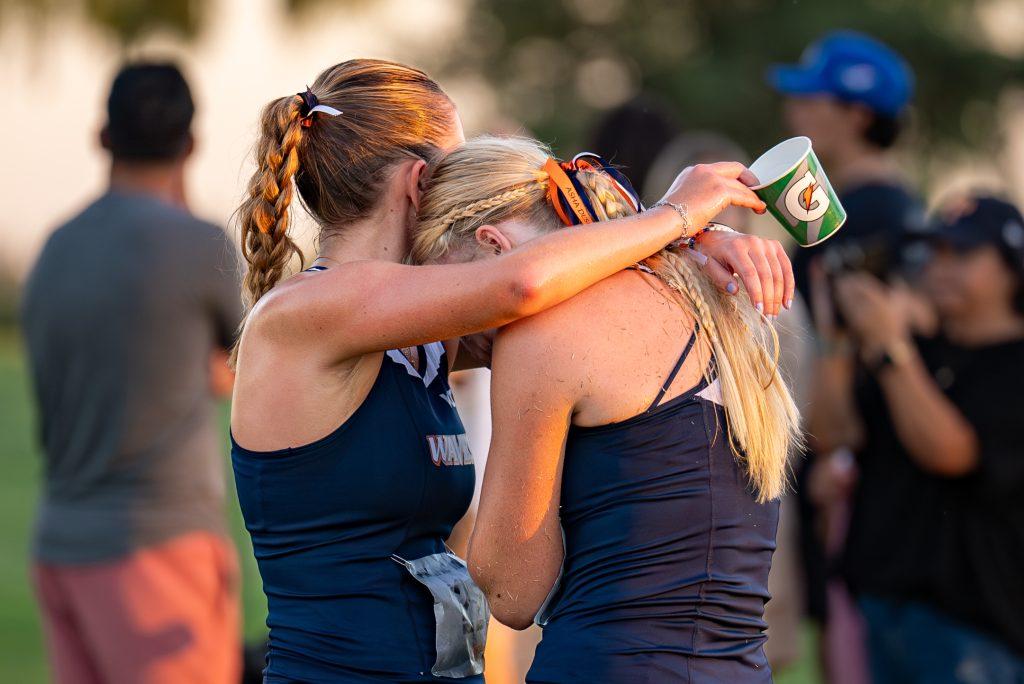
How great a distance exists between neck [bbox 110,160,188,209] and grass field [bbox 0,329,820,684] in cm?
297

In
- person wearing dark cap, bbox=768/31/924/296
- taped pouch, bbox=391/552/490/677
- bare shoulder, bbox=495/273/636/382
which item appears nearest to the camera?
bare shoulder, bbox=495/273/636/382

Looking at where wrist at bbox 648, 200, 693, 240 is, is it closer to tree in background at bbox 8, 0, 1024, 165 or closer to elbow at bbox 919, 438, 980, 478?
elbow at bbox 919, 438, 980, 478

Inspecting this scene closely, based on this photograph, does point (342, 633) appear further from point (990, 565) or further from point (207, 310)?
point (990, 565)

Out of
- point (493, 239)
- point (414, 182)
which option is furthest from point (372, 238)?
point (493, 239)

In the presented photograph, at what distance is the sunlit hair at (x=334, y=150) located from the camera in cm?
229

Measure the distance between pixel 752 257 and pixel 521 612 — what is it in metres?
0.68

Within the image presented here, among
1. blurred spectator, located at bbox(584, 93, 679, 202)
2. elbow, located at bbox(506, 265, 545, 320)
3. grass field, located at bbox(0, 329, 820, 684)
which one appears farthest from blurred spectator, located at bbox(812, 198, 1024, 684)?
elbow, located at bbox(506, 265, 545, 320)

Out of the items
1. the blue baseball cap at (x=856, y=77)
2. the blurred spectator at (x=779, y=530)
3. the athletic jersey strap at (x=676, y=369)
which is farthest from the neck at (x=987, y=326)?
the athletic jersey strap at (x=676, y=369)

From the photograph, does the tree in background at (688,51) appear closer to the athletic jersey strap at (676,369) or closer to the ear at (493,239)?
the ear at (493,239)

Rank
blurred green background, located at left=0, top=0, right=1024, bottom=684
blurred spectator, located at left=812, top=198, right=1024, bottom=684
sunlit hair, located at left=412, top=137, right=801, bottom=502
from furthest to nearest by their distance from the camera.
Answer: blurred green background, located at left=0, top=0, right=1024, bottom=684 < blurred spectator, located at left=812, top=198, right=1024, bottom=684 < sunlit hair, located at left=412, top=137, right=801, bottom=502

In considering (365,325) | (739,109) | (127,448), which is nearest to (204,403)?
(127,448)

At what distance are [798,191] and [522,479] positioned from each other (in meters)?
0.72

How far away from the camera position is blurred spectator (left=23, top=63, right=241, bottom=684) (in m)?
3.77

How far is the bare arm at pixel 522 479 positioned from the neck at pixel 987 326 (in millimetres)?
2524
